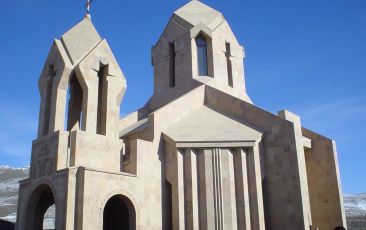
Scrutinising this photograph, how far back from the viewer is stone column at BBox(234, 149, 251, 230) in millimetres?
13716

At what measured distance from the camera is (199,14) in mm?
23188

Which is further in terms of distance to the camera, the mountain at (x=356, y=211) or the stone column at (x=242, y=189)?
the mountain at (x=356, y=211)

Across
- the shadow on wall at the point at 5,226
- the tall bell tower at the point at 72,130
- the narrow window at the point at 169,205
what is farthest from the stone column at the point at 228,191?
the shadow on wall at the point at 5,226

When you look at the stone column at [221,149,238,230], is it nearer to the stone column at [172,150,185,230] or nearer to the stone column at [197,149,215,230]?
the stone column at [197,149,215,230]

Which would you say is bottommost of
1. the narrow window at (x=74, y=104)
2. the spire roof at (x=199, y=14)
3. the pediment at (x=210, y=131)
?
the pediment at (x=210, y=131)

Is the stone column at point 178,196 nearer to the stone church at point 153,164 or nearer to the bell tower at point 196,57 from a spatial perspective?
the stone church at point 153,164

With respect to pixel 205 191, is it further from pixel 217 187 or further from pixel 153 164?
pixel 153 164

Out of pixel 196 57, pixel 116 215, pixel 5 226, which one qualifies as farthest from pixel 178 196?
pixel 5 226

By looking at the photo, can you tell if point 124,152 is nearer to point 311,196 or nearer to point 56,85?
point 56,85

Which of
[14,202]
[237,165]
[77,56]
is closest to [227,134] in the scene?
[237,165]

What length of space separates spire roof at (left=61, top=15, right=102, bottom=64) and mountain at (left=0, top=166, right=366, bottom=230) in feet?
43.7

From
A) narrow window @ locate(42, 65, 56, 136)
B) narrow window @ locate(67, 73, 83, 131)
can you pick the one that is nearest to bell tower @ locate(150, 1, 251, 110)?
narrow window @ locate(67, 73, 83, 131)

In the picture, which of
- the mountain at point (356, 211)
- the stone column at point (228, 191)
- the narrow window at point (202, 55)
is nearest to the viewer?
the stone column at point (228, 191)

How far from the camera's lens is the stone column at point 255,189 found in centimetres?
1375
